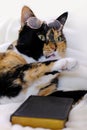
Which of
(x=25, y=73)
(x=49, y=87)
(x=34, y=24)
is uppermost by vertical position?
(x=34, y=24)

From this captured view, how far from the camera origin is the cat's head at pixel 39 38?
1.04 m

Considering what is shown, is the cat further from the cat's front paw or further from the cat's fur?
the cat's front paw

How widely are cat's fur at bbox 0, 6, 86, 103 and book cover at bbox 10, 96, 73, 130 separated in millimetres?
105

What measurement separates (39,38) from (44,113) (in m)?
0.39

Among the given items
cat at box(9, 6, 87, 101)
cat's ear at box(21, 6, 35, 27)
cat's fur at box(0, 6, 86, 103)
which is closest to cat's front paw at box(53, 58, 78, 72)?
cat's fur at box(0, 6, 86, 103)

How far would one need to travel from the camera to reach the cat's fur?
3.05 feet


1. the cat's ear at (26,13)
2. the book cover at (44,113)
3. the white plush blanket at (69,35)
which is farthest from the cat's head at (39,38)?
the book cover at (44,113)

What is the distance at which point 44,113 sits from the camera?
2.49ft

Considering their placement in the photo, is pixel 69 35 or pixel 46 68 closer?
pixel 46 68

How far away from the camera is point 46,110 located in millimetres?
784

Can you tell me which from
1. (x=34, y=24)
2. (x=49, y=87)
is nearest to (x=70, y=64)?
(x=49, y=87)

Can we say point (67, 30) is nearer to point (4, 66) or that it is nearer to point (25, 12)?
point (25, 12)

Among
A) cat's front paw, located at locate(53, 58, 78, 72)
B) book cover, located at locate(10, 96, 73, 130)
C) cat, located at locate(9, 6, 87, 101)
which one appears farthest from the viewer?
cat, located at locate(9, 6, 87, 101)

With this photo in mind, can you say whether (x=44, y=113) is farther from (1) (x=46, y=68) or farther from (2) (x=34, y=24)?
(2) (x=34, y=24)
